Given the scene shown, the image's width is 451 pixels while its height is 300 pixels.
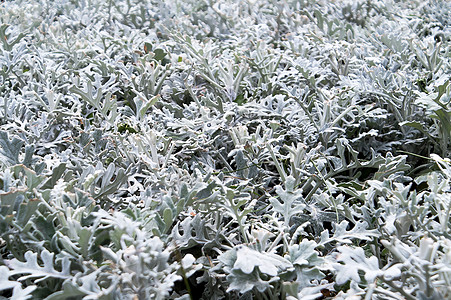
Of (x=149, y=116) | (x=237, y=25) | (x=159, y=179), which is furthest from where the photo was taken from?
(x=237, y=25)

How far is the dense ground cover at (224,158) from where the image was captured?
4.14ft

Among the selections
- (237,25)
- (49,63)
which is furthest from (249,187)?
→ (237,25)

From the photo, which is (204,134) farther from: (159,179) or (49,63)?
(49,63)

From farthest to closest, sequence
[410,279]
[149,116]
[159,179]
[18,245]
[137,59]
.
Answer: [137,59]
[149,116]
[159,179]
[18,245]
[410,279]

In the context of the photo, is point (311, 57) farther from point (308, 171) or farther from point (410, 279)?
point (410, 279)

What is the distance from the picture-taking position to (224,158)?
6.86 ft

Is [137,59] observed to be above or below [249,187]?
above

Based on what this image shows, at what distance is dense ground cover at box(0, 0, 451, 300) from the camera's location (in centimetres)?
126

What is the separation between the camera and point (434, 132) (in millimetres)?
2158

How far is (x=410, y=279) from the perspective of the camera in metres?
1.24

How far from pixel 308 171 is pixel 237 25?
1.84 m

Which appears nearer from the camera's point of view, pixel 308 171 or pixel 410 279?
pixel 410 279

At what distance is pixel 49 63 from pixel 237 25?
141cm

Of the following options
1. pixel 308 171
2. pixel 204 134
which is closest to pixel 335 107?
pixel 308 171
